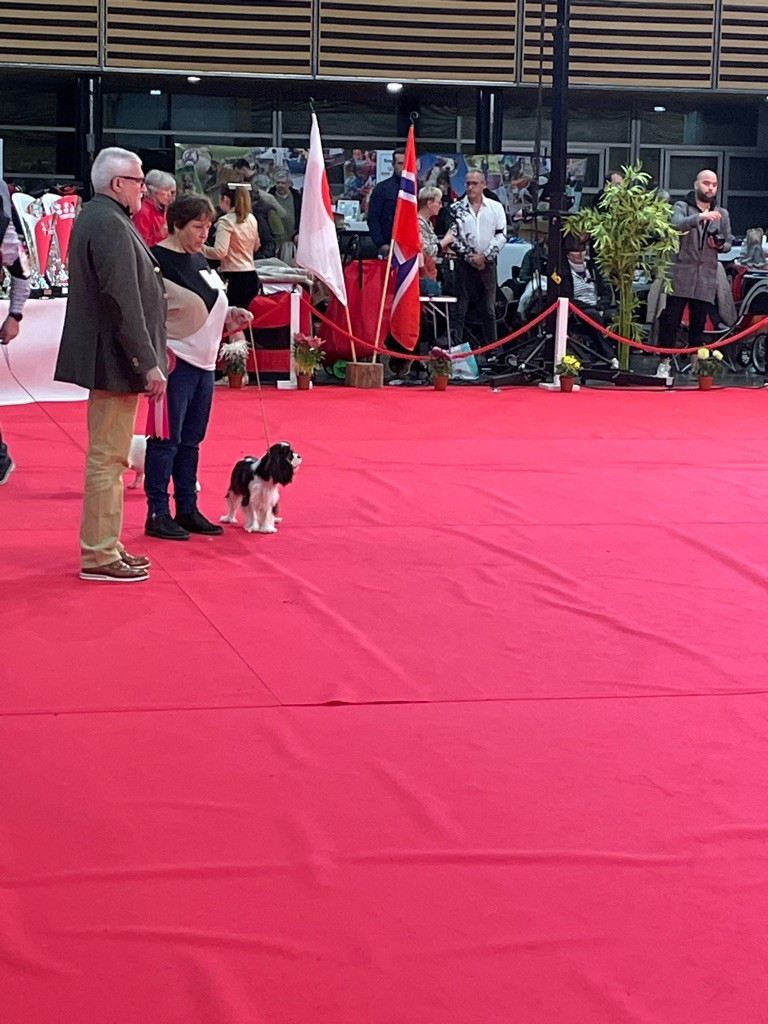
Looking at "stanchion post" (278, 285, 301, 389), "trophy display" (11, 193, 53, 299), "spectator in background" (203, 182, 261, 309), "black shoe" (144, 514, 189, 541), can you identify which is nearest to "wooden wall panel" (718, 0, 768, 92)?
"stanchion post" (278, 285, 301, 389)

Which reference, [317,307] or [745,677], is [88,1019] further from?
[317,307]

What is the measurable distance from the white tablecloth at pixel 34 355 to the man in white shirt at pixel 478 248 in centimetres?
391

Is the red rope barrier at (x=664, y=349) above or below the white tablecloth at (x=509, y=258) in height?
below

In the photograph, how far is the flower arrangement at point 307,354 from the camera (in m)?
11.9

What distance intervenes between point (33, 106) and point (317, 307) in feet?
18.3

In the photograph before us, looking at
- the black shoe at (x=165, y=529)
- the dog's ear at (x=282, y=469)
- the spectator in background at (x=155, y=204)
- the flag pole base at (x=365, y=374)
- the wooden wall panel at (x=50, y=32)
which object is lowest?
the black shoe at (x=165, y=529)

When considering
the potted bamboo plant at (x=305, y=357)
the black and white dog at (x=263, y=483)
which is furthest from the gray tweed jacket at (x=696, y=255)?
the black and white dog at (x=263, y=483)

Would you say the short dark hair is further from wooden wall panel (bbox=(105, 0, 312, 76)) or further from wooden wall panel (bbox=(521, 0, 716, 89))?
wooden wall panel (bbox=(521, 0, 716, 89))

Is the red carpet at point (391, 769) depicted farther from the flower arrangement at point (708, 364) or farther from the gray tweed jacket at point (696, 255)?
the gray tweed jacket at point (696, 255)

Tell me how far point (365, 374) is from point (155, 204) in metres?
3.00

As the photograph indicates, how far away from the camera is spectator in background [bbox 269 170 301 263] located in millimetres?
14695

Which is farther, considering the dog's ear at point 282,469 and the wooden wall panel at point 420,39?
the wooden wall panel at point 420,39

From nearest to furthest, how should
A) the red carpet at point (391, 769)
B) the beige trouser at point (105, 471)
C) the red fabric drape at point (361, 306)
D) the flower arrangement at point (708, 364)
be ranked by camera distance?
the red carpet at point (391, 769), the beige trouser at point (105, 471), the flower arrangement at point (708, 364), the red fabric drape at point (361, 306)

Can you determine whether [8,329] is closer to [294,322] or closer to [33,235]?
[33,235]
